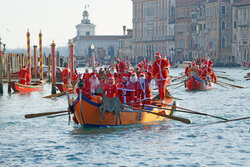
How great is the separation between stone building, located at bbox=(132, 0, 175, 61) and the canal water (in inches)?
3900

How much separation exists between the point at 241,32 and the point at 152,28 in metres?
39.0

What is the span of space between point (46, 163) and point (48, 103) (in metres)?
15.5

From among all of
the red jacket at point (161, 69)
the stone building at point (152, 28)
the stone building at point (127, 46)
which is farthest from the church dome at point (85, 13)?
the red jacket at point (161, 69)

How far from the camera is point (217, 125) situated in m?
20.6

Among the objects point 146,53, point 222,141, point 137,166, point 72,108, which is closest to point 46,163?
point 137,166

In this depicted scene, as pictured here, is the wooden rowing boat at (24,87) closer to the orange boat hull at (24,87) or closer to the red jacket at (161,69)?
the orange boat hull at (24,87)

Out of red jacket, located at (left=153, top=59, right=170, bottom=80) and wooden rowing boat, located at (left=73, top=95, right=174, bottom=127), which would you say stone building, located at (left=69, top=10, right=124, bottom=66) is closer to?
red jacket, located at (left=153, top=59, right=170, bottom=80)

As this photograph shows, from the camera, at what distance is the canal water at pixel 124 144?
599 inches

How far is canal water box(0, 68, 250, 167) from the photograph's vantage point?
15.2m

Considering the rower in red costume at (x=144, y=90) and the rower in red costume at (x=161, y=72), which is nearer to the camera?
the rower in red costume at (x=144, y=90)

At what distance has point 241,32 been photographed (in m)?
90.9

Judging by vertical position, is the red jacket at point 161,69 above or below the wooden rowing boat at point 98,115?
above

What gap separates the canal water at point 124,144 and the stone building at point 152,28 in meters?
99.1

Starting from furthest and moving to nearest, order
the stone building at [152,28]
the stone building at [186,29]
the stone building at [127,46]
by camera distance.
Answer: the stone building at [127,46], the stone building at [152,28], the stone building at [186,29]
